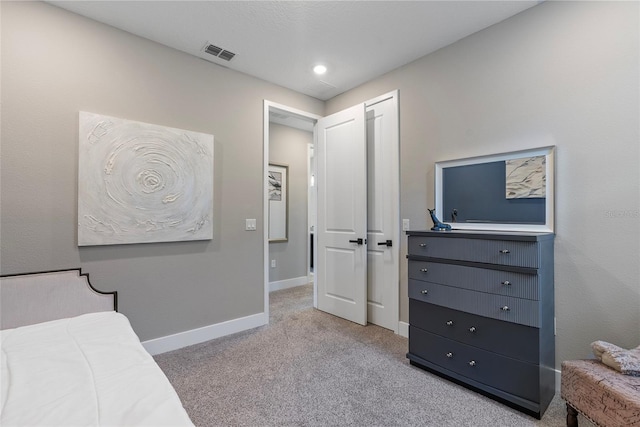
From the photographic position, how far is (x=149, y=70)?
96.7 inches

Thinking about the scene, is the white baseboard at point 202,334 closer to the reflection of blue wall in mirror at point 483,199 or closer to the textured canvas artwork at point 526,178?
the reflection of blue wall in mirror at point 483,199

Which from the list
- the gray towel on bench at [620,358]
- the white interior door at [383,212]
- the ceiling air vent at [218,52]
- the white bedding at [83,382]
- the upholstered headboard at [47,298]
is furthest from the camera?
the white interior door at [383,212]

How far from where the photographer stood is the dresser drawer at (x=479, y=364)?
1.68 metres

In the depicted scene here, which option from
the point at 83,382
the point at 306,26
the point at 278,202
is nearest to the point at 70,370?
the point at 83,382

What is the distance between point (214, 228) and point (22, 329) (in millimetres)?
1448

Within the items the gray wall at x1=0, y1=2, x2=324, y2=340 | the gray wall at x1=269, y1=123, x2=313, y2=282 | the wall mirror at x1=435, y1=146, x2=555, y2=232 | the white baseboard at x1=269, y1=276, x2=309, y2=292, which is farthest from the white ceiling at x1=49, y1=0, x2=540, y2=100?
the white baseboard at x1=269, y1=276, x2=309, y2=292

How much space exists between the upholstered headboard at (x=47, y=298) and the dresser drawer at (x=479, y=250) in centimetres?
229

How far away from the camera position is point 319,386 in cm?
199

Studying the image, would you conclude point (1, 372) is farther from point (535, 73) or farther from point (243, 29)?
point (535, 73)

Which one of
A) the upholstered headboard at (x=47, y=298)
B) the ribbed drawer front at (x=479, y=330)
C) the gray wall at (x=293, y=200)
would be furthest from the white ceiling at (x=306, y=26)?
the ribbed drawer front at (x=479, y=330)

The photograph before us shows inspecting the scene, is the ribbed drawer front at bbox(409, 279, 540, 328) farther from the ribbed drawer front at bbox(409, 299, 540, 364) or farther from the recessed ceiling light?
the recessed ceiling light

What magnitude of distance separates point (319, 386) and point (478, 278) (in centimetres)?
130

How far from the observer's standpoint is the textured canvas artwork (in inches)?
78.8

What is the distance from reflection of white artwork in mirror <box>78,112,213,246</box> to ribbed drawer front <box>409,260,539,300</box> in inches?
76.0
